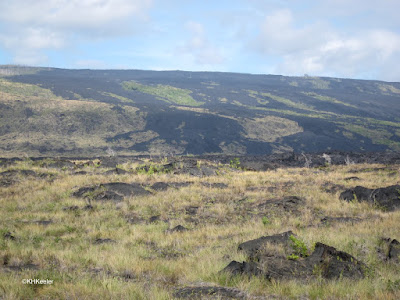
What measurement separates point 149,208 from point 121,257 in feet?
23.5

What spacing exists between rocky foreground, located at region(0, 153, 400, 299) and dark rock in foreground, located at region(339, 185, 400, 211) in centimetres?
5

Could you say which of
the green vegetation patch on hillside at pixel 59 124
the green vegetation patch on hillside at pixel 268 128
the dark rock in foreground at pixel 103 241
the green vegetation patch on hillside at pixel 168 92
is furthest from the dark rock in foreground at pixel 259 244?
the green vegetation patch on hillside at pixel 168 92

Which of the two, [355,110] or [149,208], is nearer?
[149,208]

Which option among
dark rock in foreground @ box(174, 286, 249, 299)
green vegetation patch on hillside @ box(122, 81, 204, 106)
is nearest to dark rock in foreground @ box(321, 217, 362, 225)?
dark rock in foreground @ box(174, 286, 249, 299)

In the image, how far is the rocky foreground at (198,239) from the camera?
5.11m

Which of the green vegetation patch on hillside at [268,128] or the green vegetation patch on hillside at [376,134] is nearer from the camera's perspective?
the green vegetation patch on hillside at [376,134]

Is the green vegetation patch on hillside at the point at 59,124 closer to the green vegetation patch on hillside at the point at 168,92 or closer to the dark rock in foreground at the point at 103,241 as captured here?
the dark rock in foreground at the point at 103,241

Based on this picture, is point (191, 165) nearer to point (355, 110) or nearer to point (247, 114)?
point (247, 114)

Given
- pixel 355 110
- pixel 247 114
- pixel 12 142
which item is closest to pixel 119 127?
pixel 12 142

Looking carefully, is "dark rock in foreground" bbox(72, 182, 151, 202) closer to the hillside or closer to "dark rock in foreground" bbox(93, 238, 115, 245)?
"dark rock in foreground" bbox(93, 238, 115, 245)

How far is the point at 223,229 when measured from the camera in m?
10.6

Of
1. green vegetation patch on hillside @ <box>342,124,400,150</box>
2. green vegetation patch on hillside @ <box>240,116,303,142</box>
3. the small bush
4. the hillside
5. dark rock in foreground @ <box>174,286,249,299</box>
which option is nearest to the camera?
dark rock in foreground @ <box>174,286,249,299</box>

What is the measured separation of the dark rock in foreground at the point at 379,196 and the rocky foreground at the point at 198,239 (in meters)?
0.05

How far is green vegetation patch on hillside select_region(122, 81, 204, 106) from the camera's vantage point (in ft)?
470
